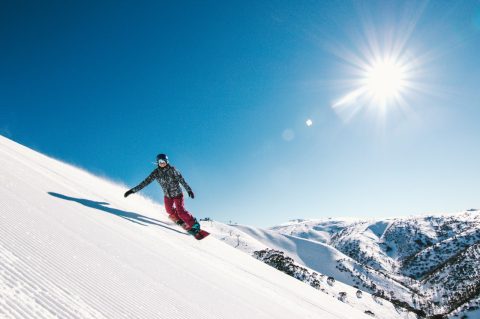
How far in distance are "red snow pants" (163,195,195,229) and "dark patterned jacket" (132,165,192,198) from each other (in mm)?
169

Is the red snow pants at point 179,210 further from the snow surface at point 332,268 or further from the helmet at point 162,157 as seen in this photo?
the snow surface at point 332,268

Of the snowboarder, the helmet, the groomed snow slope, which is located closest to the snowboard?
the snowboarder

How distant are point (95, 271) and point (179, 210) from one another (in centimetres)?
676

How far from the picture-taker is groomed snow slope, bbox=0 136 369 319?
242cm

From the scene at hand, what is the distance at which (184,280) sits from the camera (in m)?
4.48

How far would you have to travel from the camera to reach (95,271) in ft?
10.6

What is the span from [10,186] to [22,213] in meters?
1.25

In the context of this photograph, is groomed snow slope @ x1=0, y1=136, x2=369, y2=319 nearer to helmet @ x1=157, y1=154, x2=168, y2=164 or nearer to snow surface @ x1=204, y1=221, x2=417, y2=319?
helmet @ x1=157, y1=154, x2=168, y2=164

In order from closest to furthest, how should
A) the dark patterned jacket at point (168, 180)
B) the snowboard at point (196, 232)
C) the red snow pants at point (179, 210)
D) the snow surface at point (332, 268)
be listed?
the snowboard at point (196, 232) → the red snow pants at point (179, 210) → the dark patterned jacket at point (168, 180) → the snow surface at point (332, 268)

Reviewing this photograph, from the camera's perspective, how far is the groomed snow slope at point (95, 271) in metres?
2.42

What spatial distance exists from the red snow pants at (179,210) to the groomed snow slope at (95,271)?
293 centimetres

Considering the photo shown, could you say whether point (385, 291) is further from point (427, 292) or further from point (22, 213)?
→ point (22, 213)

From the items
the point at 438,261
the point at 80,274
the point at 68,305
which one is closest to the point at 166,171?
the point at 80,274

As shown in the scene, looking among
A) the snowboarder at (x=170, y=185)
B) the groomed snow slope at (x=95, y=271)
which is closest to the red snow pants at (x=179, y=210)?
the snowboarder at (x=170, y=185)
